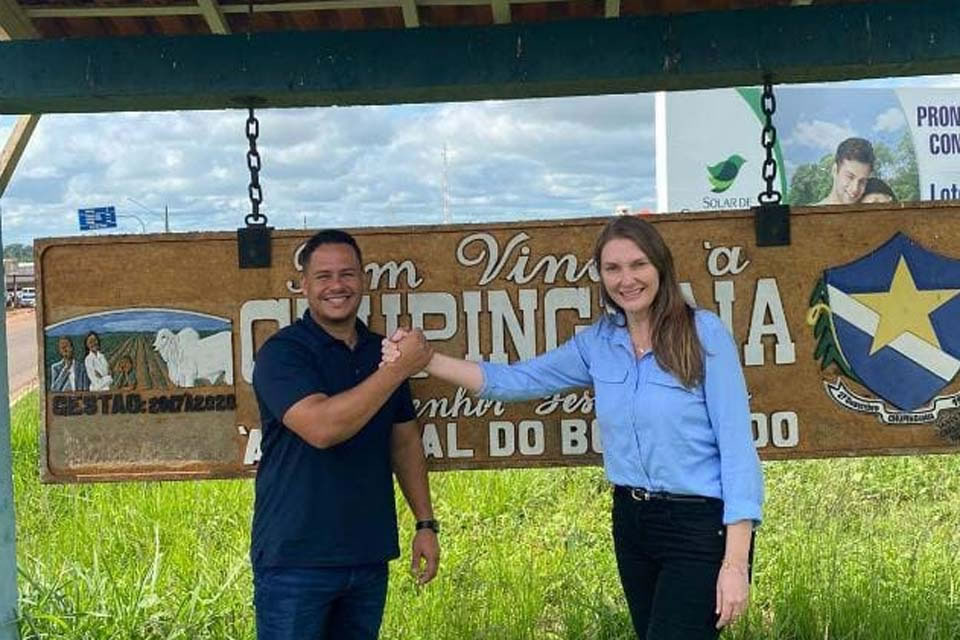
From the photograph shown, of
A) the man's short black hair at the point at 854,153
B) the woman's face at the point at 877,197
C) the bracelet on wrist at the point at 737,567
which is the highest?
the man's short black hair at the point at 854,153

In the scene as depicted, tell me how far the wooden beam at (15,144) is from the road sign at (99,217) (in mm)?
6596

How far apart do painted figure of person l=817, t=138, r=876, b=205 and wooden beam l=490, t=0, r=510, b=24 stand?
9.17 metres

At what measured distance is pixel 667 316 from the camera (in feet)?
7.58

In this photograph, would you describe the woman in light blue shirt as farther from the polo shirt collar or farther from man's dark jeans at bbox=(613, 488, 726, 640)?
the polo shirt collar

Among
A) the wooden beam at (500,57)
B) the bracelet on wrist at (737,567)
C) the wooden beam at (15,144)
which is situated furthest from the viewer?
the wooden beam at (15,144)

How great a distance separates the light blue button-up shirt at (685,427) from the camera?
2.22 m

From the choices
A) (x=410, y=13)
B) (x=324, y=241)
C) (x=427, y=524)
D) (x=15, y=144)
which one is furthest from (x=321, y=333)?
(x=15, y=144)

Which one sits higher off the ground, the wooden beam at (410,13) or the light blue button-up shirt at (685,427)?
the wooden beam at (410,13)

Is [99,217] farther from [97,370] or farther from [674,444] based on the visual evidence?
[674,444]

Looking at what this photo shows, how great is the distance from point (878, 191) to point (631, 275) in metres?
10.2

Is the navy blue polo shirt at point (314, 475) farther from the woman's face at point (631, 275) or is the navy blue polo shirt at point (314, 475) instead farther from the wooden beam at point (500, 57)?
the wooden beam at point (500, 57)

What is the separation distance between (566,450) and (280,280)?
1050 millimetres

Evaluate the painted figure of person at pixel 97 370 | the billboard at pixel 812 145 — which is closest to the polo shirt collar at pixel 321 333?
the painted figure of person at pixel 97 370

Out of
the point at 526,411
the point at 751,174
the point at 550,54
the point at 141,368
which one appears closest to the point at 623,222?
the point at 550,54
